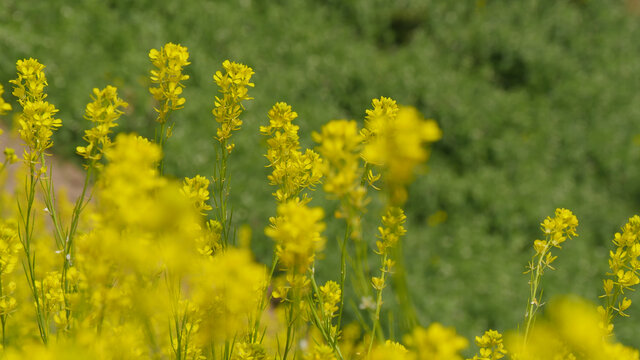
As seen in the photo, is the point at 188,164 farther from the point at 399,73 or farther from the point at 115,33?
the point at 399,73

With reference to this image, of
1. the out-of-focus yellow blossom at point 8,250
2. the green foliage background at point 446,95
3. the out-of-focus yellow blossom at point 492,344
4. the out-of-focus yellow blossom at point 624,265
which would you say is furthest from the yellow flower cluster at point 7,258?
the green foliage background at point 446,95

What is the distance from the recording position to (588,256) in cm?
688

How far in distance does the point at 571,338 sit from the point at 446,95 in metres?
7.44

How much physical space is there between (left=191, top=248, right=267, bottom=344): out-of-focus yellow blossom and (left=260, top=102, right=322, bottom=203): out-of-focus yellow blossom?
50 centimetres

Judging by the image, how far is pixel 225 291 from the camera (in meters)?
1.05

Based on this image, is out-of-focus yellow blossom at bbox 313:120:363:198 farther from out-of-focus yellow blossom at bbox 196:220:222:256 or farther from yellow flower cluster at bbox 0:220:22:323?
yellow flower cluster at bbox 0:220:22:323

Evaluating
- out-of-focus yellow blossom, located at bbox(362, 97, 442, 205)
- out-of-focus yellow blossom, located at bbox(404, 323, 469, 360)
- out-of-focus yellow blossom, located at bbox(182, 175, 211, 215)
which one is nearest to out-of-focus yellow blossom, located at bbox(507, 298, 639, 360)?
out-of-focus yellow blossom, located at bbox(404, 323, 469, 360)

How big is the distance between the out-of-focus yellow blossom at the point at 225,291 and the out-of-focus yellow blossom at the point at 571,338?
1.75 ft

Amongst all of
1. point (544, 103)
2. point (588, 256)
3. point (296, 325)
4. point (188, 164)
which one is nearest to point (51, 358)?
point (296, 325)

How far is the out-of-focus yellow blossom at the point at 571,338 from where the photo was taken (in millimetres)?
997

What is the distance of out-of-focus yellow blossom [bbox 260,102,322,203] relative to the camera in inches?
64.5

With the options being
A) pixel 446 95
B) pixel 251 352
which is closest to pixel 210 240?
pixel 251 352

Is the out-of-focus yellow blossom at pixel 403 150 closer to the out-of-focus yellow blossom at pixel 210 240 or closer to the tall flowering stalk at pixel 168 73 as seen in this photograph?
the out-of-focus yellow blossom at pixel 210 240

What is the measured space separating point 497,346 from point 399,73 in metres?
7.06
